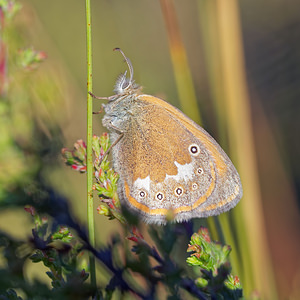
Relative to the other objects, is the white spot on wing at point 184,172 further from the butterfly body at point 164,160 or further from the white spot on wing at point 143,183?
the white spot on wing at point 143,183

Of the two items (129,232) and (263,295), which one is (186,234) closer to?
(129,232)

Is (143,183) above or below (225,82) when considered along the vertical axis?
below

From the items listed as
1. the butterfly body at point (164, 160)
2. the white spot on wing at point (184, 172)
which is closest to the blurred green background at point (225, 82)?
the butterfly body at point (164, 160)

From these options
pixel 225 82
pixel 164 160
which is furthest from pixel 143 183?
pixel 225 82

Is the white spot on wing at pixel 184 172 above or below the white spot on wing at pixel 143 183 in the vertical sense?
above

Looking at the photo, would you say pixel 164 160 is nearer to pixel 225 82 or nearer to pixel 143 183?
pixel 143 183

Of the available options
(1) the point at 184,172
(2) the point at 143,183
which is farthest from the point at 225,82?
(2) the point at 143,183

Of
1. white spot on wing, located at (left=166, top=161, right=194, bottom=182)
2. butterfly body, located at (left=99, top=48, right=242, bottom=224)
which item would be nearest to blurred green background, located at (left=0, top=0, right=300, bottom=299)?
butterfly body, located at (left=99, top=48, right=242, bottom=224)
